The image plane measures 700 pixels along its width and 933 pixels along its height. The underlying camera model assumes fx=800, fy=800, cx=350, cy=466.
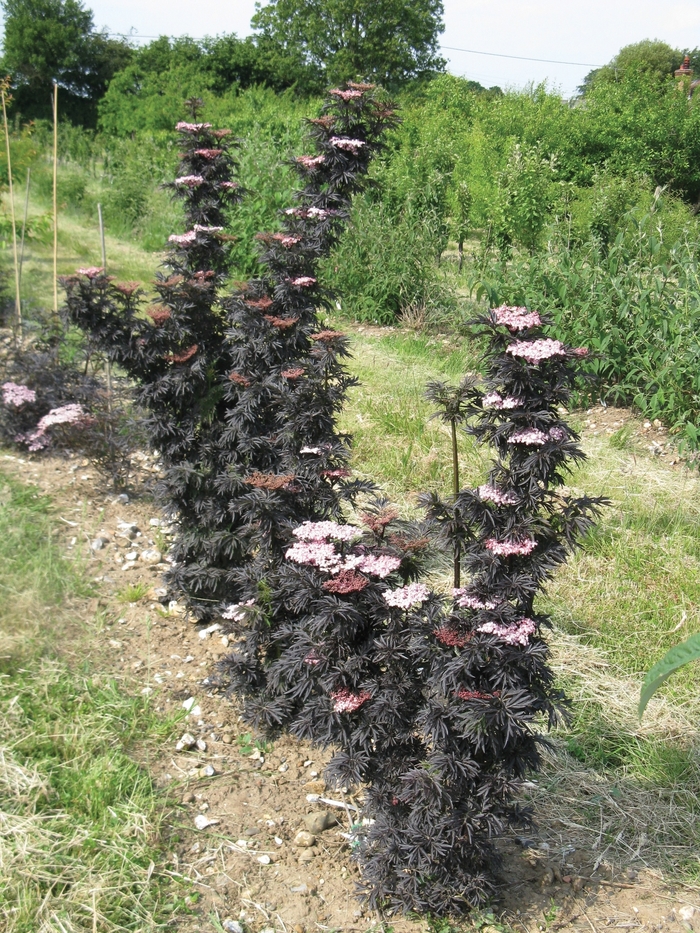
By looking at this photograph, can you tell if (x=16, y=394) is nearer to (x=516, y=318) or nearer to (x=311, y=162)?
(x=311, y=162)

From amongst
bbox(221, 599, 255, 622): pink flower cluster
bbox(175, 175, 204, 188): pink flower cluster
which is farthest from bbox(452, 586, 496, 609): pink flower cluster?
bbox(175, 175, 204, 188): pink flower cluster

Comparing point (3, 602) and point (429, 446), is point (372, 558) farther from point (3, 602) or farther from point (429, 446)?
point (429, 446)

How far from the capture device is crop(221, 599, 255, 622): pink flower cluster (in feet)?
8.94

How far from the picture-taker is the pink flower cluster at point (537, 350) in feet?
6.06

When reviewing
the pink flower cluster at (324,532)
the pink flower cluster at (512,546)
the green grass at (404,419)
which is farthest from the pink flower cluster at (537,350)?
the green grass at (404,419)

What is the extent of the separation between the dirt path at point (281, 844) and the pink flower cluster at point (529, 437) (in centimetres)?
124

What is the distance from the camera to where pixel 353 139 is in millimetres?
3029

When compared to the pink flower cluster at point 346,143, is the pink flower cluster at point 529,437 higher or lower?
lower

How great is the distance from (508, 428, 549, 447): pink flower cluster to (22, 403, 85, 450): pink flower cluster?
2.87m

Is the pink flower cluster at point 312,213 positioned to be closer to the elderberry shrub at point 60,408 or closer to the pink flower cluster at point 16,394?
the elderberry shrub at point 60,408

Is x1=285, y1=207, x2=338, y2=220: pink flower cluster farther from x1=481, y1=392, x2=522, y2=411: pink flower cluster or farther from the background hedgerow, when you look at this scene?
x1=481, y1=392, x2=522, y2=411: pink flower cluster

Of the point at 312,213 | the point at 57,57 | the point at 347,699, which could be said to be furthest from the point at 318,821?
the point at 57,57

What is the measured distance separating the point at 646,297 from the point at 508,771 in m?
4.08

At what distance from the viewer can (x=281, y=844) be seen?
2.42 m
